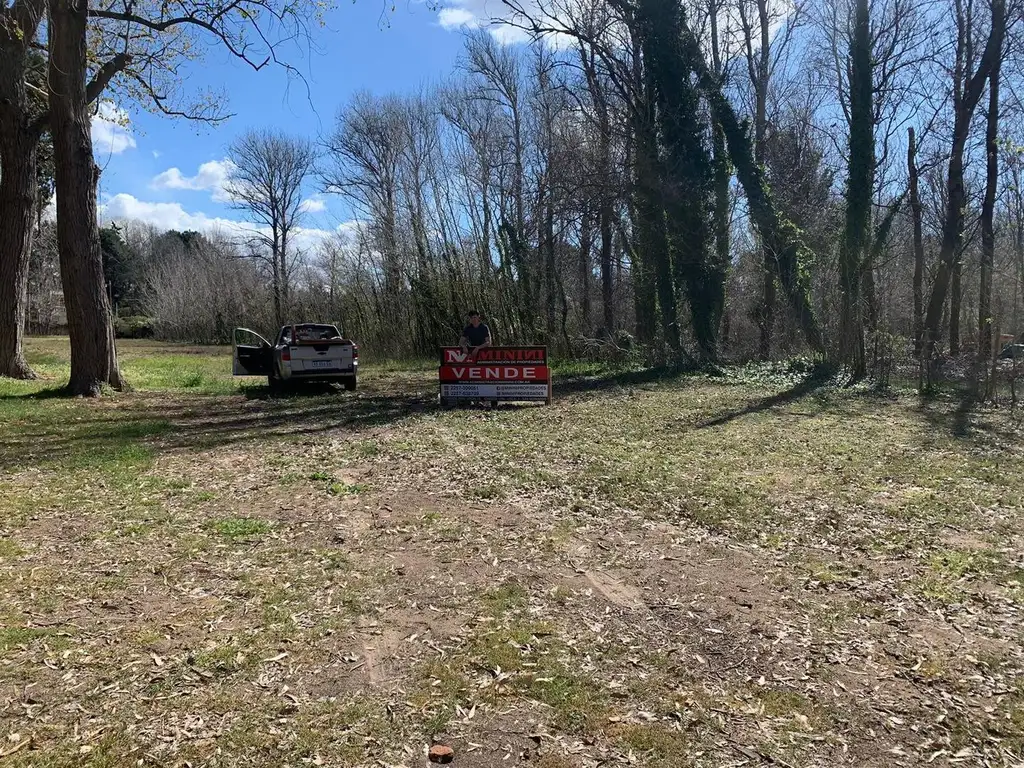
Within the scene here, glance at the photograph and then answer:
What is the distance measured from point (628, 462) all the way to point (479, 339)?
5.05 metres

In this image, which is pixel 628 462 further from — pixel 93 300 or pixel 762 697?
pixel 93 300

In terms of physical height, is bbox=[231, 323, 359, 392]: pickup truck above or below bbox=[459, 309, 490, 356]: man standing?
below

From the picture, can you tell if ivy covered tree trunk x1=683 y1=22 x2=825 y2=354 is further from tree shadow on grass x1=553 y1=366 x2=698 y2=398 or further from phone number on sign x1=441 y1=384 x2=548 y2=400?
phone number on sign x1=441 y1=384 x2=548 y2=400

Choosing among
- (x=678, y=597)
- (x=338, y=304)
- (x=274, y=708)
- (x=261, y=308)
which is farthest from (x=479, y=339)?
(x=261, y=308)

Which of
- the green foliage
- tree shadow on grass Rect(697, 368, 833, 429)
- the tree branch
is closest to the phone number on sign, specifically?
tree shadow on grass Rect(697, 368, 833, 429)

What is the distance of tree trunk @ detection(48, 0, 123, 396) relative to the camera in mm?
11891

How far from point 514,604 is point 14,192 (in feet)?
48.3

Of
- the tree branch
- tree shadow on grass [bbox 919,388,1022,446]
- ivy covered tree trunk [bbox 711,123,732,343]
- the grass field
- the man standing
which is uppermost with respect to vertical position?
the tree branch

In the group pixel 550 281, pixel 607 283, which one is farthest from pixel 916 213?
pixel 550 281

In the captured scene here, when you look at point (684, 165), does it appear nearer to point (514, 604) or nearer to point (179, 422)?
point (179, 422)

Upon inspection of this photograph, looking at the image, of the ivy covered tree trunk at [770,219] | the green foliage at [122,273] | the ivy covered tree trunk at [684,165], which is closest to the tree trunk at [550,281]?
the ivy covered tree trunk at [684,165]

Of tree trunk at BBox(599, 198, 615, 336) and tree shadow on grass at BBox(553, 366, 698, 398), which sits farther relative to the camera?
tree trunk at BBox(599, 198, 615, 336)

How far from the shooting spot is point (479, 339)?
39.4 feet

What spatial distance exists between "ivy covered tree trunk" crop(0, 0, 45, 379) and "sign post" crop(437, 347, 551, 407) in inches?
367
